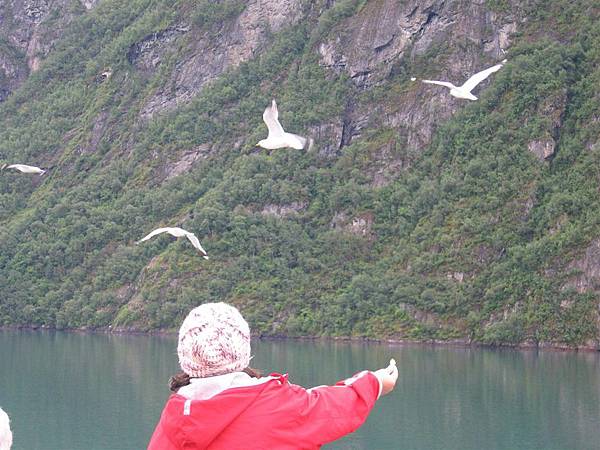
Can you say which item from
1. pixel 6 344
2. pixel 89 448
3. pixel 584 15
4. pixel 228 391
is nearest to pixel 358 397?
pixel 228 391

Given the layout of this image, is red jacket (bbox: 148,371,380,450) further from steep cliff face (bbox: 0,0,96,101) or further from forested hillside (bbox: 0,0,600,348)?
steep cliff face (bbox: 0,0,96,101)

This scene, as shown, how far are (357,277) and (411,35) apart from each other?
29446 millimetres

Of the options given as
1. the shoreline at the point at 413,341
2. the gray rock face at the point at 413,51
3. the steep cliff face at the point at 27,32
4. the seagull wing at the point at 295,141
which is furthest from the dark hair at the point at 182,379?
the steep cliff face at the point at 27,32

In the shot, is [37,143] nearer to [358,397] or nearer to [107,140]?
[107,140]

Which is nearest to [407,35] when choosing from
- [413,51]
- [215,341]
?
[413,51]

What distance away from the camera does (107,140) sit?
124375 mm

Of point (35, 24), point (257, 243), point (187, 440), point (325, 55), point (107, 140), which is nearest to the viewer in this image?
point (187, 440)

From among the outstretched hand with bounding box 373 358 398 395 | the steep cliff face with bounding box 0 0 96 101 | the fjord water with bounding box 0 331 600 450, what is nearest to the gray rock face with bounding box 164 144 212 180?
the fjord water with bounding box 0 331 600 450

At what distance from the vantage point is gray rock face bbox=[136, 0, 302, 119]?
12094cm

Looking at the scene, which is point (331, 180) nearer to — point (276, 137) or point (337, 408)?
point (276, 137)

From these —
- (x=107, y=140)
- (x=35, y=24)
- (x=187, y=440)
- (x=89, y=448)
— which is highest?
(x=35, y=24)

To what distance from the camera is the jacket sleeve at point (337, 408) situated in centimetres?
496

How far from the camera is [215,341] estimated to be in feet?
16.0

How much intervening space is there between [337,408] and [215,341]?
58cm
